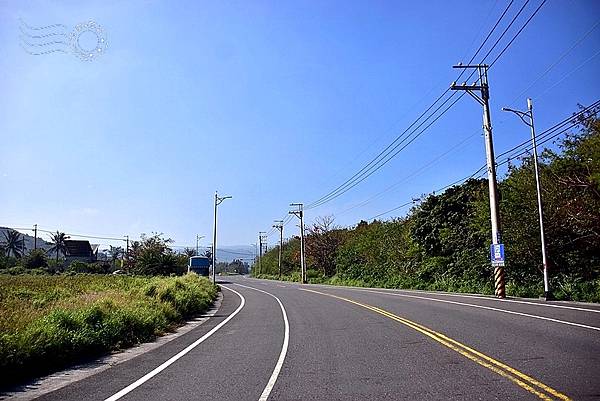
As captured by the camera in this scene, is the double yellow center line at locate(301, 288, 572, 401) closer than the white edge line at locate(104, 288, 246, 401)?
Yes

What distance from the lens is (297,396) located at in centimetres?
795

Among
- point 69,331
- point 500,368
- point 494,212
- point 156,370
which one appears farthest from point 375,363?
point 494,212

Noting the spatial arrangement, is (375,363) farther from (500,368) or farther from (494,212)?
(494,212)

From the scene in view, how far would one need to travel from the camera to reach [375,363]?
10.3 m

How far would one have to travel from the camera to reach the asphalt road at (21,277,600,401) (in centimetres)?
809

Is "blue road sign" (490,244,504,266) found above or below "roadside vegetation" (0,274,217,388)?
above

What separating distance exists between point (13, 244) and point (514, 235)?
4365 inches

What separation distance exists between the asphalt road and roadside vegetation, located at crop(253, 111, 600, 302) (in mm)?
10788

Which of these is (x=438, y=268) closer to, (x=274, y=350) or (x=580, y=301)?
(x=580, y=301)

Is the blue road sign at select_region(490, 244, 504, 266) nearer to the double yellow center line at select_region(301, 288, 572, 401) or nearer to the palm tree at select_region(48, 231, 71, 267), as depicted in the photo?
the double yellow center line at select_region(301, 288, 572, 401)

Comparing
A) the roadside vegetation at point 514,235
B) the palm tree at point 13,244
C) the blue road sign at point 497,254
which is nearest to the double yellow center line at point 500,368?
the roadside vegetation at point 514,235

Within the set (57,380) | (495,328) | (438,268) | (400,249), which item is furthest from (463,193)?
(57,380)

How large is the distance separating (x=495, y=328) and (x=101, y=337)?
32.8ft

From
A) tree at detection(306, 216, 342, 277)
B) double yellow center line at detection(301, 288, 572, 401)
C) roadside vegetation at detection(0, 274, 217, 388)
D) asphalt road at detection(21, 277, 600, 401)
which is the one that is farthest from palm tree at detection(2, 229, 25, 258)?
double yellow center line at detection(301, 288, 572, 401)
